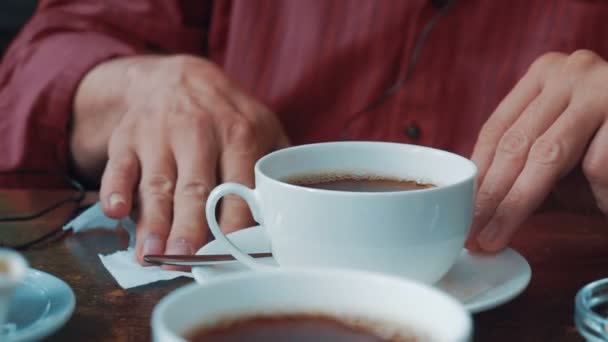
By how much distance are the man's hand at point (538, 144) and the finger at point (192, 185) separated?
0.76 feet

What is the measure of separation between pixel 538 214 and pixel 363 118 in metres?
0.36

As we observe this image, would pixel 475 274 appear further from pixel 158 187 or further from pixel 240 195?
pixel 158 187

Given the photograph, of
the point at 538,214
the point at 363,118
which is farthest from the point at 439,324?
the point at 363,118

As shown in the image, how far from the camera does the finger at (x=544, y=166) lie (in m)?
0.60

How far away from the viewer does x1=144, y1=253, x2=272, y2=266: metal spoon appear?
0.55 m

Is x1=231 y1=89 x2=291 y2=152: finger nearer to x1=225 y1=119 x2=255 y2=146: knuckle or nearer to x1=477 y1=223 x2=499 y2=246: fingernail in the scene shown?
x1=225 y1=119 x2=255 y2=146: knuckle

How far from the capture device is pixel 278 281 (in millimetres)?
347

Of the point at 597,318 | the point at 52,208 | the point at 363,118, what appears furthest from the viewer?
the point at 363,118

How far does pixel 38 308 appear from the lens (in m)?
0.47

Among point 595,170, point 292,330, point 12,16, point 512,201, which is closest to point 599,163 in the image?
point 595,170

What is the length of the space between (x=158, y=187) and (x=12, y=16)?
1137 millimetres

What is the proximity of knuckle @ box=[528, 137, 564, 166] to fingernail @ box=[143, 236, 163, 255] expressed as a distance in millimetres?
322

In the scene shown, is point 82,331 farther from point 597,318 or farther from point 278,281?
point 597,318

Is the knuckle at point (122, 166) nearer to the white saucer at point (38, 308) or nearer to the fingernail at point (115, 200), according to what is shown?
the fingernail at point (115, 200)
